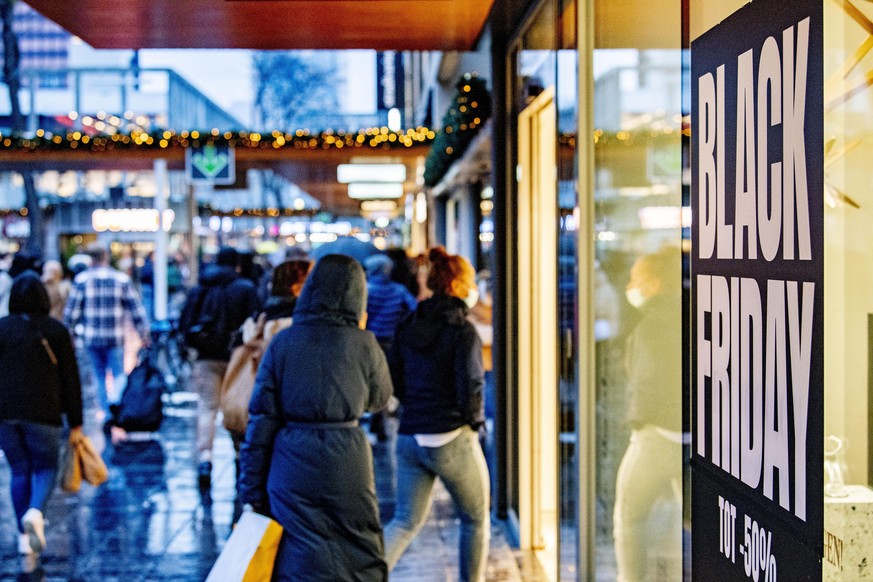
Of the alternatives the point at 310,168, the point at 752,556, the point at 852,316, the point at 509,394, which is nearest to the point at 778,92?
the point at 852,316

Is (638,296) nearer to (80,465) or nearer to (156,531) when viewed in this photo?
(80,465)

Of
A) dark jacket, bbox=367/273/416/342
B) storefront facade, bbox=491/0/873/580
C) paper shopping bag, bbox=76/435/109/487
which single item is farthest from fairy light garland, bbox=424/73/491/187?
paper shopping bag, bbox=76/435/109/487

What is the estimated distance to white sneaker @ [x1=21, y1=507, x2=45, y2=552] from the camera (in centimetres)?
651

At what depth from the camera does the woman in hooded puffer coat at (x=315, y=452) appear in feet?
14.3

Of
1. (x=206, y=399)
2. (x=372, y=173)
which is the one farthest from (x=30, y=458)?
(x=372, y=173)

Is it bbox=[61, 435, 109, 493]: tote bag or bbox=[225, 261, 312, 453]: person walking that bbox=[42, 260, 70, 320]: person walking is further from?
bbox=[225, 261, 312, 453]: person walking

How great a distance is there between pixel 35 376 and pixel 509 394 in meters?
3.09

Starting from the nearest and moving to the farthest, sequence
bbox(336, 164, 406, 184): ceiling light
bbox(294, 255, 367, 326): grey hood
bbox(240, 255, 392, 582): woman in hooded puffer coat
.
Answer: bbox(240, 255, 392, 582): woman in hooded puffer coat < bbox(294, 255, 367, 326): grey hood < bbox(336, 164, 406, 184): ceiling light

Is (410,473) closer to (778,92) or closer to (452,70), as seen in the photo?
(778,92)

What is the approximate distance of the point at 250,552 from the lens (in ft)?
13.4

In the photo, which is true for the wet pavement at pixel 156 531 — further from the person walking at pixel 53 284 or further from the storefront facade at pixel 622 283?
the person walking at pixel 53 284

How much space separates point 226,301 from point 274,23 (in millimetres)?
2779

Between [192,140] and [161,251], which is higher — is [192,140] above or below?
above

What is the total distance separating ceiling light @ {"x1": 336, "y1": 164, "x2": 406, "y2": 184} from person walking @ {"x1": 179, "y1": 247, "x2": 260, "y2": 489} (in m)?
8.56
